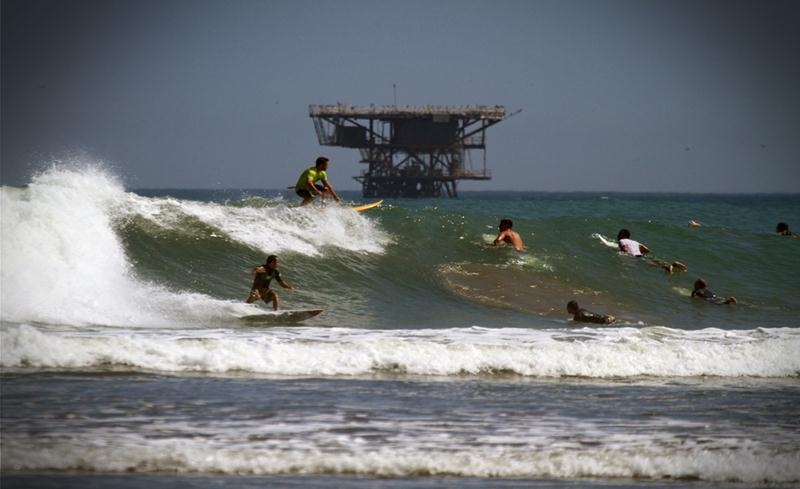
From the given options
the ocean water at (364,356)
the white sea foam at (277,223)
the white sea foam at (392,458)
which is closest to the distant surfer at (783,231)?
the ocean water at (364,356)

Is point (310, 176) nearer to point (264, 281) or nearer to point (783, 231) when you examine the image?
point (264, 281)

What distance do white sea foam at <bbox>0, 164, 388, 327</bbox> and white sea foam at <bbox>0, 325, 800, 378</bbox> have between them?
4.57 feet

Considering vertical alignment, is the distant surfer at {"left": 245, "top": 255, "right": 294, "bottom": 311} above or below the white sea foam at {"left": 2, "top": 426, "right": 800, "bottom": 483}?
above

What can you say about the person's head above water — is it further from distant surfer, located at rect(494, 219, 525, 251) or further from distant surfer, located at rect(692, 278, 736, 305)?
distant surfer, located at rect(692, 278, 736, 305)

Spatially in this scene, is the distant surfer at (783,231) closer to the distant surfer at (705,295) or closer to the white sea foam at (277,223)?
the distant surfer at (705,295)

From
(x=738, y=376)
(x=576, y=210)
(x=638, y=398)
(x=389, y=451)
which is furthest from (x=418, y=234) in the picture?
(x=576, y=210)

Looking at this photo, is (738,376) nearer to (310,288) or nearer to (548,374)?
(548,374)

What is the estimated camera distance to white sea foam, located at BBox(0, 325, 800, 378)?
36.1 ft

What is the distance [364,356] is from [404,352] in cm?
51

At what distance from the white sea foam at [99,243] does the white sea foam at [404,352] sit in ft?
4.57

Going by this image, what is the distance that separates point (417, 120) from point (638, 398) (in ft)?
240

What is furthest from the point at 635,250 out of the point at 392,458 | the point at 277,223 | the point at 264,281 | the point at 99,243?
the point at 392,458

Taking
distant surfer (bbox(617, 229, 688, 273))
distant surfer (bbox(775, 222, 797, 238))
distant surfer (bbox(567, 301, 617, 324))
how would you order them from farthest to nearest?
distant surfer (bbox(775, 222, 797, 238)) → distant surfer (bbox(617, 229, 688, 273)) → distant surfer (bbox(567, 301, 617, 324))

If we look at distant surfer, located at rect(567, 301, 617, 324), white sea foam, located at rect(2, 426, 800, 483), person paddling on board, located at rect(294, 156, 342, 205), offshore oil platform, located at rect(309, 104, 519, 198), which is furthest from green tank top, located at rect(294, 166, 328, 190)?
offshore oil platform, located at rect(309, 104, 519, 198)
